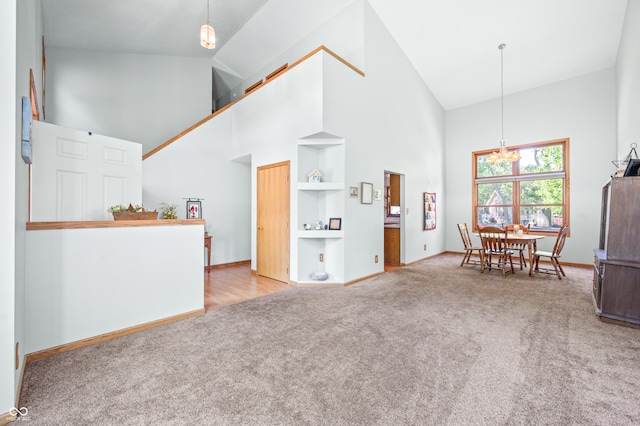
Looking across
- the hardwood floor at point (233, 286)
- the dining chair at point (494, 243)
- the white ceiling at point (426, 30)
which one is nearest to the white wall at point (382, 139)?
the white ceiling at point (426, 30)

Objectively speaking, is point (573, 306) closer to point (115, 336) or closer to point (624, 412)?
point (624, 412)

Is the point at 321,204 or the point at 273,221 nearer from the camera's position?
the point at 321,204

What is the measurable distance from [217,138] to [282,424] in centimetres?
569

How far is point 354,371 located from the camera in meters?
2.09

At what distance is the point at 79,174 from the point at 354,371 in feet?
12.4

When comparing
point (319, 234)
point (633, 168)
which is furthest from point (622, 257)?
point (319, 234)

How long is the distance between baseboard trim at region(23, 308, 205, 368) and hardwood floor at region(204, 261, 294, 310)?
0.42 m

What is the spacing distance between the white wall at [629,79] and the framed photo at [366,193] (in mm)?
3781

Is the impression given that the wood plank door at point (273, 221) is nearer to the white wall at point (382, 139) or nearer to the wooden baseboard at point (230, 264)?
the white wall at point (382, 139)

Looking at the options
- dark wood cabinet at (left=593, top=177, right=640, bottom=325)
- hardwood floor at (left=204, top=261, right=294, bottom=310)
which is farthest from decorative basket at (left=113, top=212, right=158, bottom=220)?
dark wood cabinet at (left=593, top=177, right=640, bottom=325)

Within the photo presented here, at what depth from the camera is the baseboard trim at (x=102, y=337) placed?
229 centimetres

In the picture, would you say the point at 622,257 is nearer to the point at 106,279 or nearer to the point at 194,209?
the point at 106,279

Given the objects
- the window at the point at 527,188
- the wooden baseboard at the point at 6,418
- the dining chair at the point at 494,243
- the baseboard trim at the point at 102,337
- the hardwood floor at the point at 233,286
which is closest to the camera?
the wooden baseboard at the point at 6,418

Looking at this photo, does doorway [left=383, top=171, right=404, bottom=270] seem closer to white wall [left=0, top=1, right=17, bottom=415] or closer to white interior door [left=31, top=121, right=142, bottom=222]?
white interior door [left=31, top=121, right=142, bottom=222]
